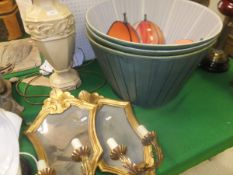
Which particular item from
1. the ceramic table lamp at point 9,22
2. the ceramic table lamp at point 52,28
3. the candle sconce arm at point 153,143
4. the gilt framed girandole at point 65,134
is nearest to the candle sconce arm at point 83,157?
the gilt framed girandole at point 65,134

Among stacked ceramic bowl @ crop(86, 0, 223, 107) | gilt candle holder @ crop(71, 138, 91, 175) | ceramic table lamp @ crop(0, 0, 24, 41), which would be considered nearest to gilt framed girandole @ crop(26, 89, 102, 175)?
gilt candle holder @ crop(71, 138, 91, 175)

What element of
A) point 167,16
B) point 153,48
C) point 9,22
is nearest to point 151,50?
point 153,48

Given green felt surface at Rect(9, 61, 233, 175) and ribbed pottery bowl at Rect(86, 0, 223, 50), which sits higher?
ribbed pottery bowl at Rect(86, 0, 223, 50)

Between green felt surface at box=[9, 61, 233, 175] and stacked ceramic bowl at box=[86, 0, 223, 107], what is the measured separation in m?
0.05

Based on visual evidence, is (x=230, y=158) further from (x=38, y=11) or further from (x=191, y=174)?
(x=38, y=11)

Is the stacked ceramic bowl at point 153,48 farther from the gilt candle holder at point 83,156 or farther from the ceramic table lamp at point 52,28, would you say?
the gilt candle holder at point 83,156

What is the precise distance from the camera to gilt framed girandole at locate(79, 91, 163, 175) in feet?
1.41

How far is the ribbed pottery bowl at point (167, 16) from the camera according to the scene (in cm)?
58

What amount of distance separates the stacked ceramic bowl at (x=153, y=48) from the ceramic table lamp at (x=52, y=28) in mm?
55

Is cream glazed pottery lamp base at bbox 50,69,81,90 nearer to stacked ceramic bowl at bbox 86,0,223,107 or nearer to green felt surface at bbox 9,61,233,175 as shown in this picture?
green felt surface at bbox 9,61,233,175

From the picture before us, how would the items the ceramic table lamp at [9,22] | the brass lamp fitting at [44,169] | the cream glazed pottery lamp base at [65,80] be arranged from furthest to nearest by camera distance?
the ceramic table lamp at [9,22], the cream glazed pottery lamp base at [65,80], the brass lamp fitting at [44,169]

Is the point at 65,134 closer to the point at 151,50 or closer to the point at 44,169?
the point at 44,169

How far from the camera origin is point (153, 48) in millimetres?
424

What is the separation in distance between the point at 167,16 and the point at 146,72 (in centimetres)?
27
